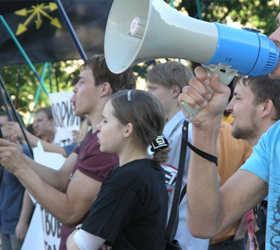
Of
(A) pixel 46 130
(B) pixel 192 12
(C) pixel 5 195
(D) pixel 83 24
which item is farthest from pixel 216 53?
(B) pixel 192 12

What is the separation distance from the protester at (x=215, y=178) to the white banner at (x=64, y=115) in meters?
3.03

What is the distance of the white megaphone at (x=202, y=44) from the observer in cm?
113

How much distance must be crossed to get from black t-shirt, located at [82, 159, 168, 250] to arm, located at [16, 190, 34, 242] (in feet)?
8.71

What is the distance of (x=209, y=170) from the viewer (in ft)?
4.37

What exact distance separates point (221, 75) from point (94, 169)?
3.94 feet

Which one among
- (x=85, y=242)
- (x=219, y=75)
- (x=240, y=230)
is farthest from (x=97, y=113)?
(x=219, y=75)

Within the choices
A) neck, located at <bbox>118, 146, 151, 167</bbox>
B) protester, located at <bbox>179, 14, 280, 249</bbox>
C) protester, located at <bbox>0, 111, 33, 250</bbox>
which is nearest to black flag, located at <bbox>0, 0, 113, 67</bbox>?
protester, located at <bbox>0, 111, 33, 250</bbox>

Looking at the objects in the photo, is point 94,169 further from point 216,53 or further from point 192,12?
point 192,12

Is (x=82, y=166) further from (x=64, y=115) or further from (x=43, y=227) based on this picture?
(x=64, y=115)

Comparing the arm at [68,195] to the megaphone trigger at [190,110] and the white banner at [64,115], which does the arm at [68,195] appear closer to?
the megaphone trigger at [190,110]

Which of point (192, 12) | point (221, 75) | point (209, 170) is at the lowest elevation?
point (192, 12)

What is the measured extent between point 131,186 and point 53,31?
349 centimetres

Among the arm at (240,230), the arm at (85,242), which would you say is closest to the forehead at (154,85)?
the arm at (240,230)

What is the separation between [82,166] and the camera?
228 centimetres
